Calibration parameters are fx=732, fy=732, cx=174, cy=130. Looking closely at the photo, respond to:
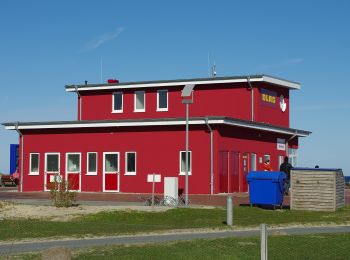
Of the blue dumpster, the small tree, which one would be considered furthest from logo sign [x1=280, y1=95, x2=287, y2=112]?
the small tree

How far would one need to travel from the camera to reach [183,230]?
19312 mm

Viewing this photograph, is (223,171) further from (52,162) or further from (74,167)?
(52,162)

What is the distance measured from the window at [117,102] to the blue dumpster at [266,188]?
19131 millimetres

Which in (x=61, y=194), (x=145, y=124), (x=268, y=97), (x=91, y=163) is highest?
(x=268, y=97)

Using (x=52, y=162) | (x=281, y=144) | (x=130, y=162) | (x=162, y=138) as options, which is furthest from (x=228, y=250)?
(x=281, y=144)

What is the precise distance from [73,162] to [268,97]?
12.4 m

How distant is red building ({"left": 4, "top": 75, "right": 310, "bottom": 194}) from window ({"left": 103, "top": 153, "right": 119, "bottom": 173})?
0.17ft

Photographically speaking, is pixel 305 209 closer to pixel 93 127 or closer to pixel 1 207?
pixel 1 207

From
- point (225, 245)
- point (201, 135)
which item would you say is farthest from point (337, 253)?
point (201, 135)

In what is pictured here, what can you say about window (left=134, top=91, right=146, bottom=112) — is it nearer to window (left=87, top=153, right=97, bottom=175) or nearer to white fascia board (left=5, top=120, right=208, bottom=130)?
white fascia board (left=5, top=120, right=208, bottom=130)

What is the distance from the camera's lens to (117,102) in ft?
150

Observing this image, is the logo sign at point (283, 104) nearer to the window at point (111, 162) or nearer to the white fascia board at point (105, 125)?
the white fascia board at point (105, 125)

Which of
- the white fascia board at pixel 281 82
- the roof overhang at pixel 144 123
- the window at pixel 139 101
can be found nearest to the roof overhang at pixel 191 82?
the white fascia board at pixel 281 82

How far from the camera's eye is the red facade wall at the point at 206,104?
139 ft
